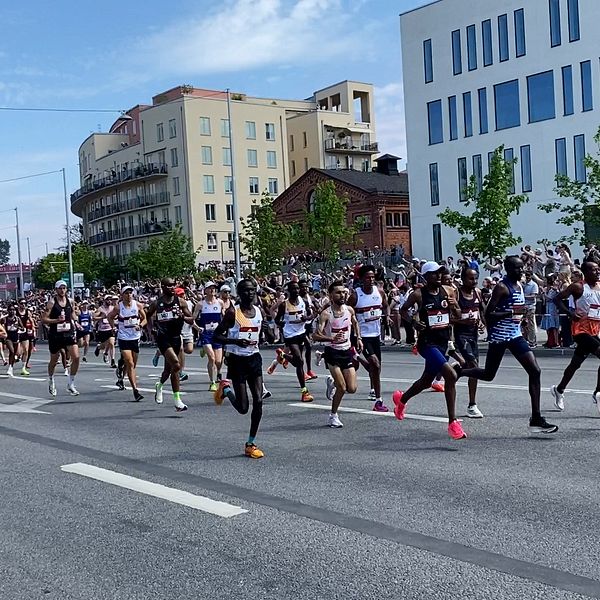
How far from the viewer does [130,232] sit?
276 feet

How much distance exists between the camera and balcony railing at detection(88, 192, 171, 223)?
257 feet

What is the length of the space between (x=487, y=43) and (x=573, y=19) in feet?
17.2

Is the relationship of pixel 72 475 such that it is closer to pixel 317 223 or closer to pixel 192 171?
pixel 317 223

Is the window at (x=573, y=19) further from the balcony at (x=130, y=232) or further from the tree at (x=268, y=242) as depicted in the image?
the balcony at (x=130, y=232)

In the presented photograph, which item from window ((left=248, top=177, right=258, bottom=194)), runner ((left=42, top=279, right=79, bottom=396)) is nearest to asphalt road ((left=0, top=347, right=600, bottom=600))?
runner ((left=42, top=279, right=79, bottom=396))

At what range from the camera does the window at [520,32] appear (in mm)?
44250

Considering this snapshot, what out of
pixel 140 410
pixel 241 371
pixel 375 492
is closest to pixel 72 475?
pixel 241 371

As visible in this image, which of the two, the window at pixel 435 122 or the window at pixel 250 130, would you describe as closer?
the window at pixel 435 122

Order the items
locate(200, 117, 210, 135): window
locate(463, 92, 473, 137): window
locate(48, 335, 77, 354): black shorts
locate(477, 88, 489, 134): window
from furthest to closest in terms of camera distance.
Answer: locate(200, 117, 210, 135): window < locate(463, 92, 473, 137): window < locate(477, 88, 489, 134): window < locate(48, 335, 77, 354): black shorts

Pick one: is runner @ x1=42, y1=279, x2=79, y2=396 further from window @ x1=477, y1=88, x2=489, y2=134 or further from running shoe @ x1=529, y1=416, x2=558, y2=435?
window @ x1=477, y1=88, x2=489, y2=134

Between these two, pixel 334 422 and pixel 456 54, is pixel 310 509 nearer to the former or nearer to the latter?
pixel 334 422

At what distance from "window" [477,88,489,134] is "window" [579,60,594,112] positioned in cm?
593

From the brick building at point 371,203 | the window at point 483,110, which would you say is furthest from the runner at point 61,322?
the brick building at point 371,203

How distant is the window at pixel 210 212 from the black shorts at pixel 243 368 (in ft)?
224
